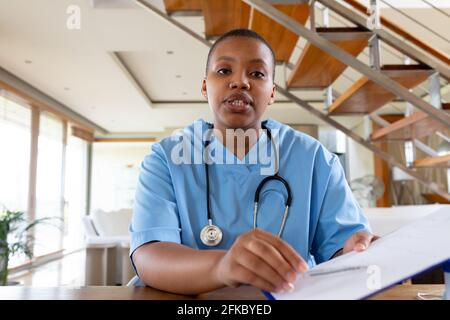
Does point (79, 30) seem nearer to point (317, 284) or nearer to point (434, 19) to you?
point (434, 19)

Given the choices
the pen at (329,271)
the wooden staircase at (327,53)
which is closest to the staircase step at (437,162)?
the wooden staircase at (327,53)

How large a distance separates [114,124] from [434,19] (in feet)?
21.0

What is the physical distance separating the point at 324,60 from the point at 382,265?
193 cm

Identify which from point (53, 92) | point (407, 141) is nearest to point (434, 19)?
point (407, 141)

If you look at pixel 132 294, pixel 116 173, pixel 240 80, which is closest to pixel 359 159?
pixel 116 173

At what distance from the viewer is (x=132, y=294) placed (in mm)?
652

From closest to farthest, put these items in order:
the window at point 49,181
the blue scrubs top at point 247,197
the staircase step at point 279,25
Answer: the blue scrubs top at point 247,197 < the staircase step at point 279,25 < the window at point 49,181

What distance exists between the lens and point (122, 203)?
10672 mm

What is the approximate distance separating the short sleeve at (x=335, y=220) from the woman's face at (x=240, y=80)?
0.82 feet

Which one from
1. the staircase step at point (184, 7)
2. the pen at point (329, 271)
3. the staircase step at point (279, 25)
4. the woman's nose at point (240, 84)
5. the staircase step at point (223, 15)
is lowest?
the pen at point (329, 271)

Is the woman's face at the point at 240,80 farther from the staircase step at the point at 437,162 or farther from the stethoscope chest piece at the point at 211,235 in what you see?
the staircase step at the point at 437,162

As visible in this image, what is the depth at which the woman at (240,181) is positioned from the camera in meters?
0.85

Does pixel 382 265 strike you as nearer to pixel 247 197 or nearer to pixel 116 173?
pixel 247 197

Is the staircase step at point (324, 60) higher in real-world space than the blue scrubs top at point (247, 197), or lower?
higher
